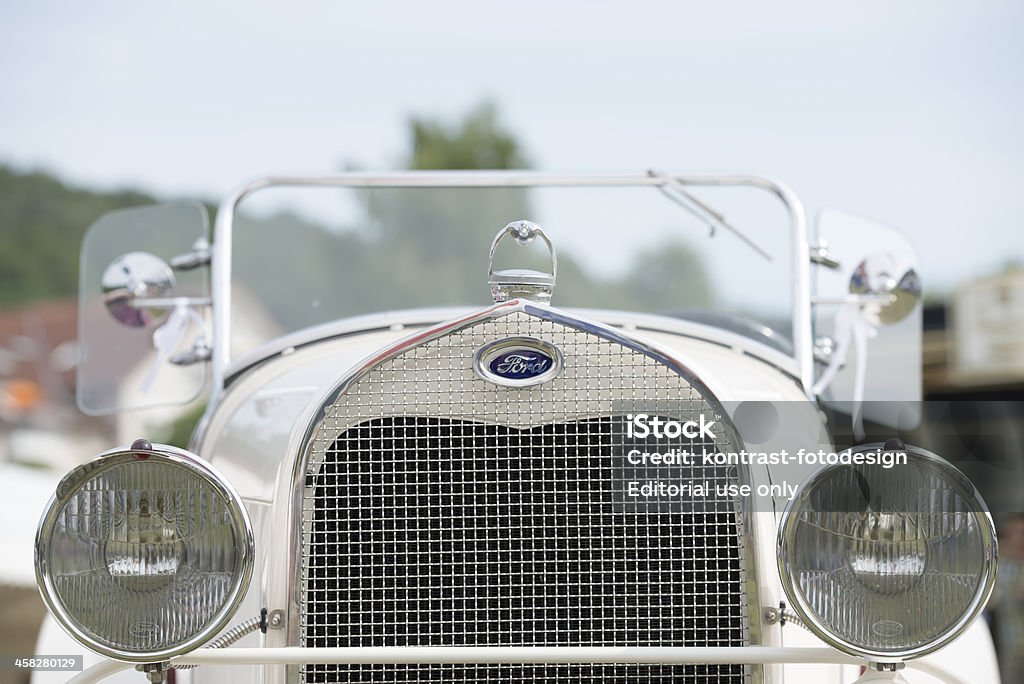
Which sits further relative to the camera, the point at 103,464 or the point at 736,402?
the point at 736,402

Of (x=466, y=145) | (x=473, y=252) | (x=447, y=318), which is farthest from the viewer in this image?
(x=466, y=145)

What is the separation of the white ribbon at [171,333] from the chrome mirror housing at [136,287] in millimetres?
31

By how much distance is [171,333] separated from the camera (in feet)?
8.52

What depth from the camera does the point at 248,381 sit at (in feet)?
7.27

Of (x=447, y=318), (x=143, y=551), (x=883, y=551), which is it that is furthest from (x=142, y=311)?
(x=883, y=551)

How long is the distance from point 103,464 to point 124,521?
87 mm

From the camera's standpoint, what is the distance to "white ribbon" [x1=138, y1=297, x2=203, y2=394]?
8.50ft

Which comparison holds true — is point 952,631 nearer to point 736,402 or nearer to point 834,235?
point 736,402

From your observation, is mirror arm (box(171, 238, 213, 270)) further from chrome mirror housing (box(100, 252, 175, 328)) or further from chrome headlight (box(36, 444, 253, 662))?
chrome headlight (box(36, 444, 253, 662))

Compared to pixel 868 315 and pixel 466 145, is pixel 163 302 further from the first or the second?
pixel 466 145

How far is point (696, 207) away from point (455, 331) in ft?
4.08

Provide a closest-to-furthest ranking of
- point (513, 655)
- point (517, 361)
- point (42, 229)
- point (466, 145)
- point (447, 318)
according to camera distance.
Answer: point (513, 655) → point (517, 361) → point (447, 318) → point (466, 145) → point (42, 229)

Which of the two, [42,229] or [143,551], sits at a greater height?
[42,229]

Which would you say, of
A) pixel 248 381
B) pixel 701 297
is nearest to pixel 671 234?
pixel 701 297
